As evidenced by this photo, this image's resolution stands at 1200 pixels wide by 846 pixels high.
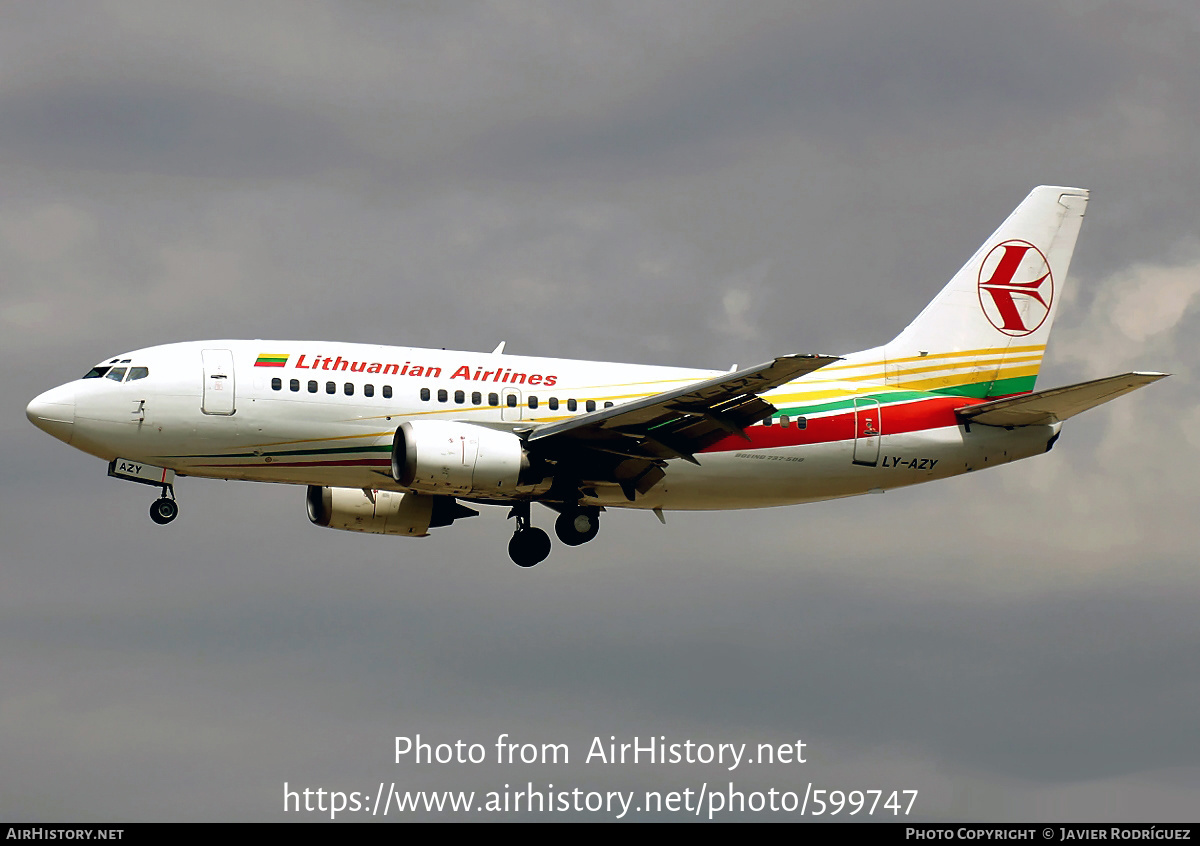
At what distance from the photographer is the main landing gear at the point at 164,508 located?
45.9 metres

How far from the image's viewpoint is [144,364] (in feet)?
150

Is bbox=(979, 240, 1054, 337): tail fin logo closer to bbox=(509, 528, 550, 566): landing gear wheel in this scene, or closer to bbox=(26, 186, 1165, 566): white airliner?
bbox=(26, 186, 1165, 566): white airliner

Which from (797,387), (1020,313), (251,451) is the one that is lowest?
(251,451)

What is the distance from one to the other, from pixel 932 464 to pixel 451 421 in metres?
14.8

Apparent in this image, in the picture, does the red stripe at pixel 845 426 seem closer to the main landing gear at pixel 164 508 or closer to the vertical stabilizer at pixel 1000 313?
the vertical stabilizer at pixel 1000 313

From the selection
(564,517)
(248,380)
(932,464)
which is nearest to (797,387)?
Result: (932,464)

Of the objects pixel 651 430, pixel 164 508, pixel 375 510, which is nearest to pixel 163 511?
pixel 164 508

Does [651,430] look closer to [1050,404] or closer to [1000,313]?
[1050,404]

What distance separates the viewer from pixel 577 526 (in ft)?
164

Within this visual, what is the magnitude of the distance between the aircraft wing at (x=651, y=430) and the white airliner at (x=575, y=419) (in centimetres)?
7

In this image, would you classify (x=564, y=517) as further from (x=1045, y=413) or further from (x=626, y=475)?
(x=1045, y=413)

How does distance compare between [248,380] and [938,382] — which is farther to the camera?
[938,382]

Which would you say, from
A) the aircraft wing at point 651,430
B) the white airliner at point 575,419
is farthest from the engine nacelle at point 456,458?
the aircraft wing at point 651,430

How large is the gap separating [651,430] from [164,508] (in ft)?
44.7
